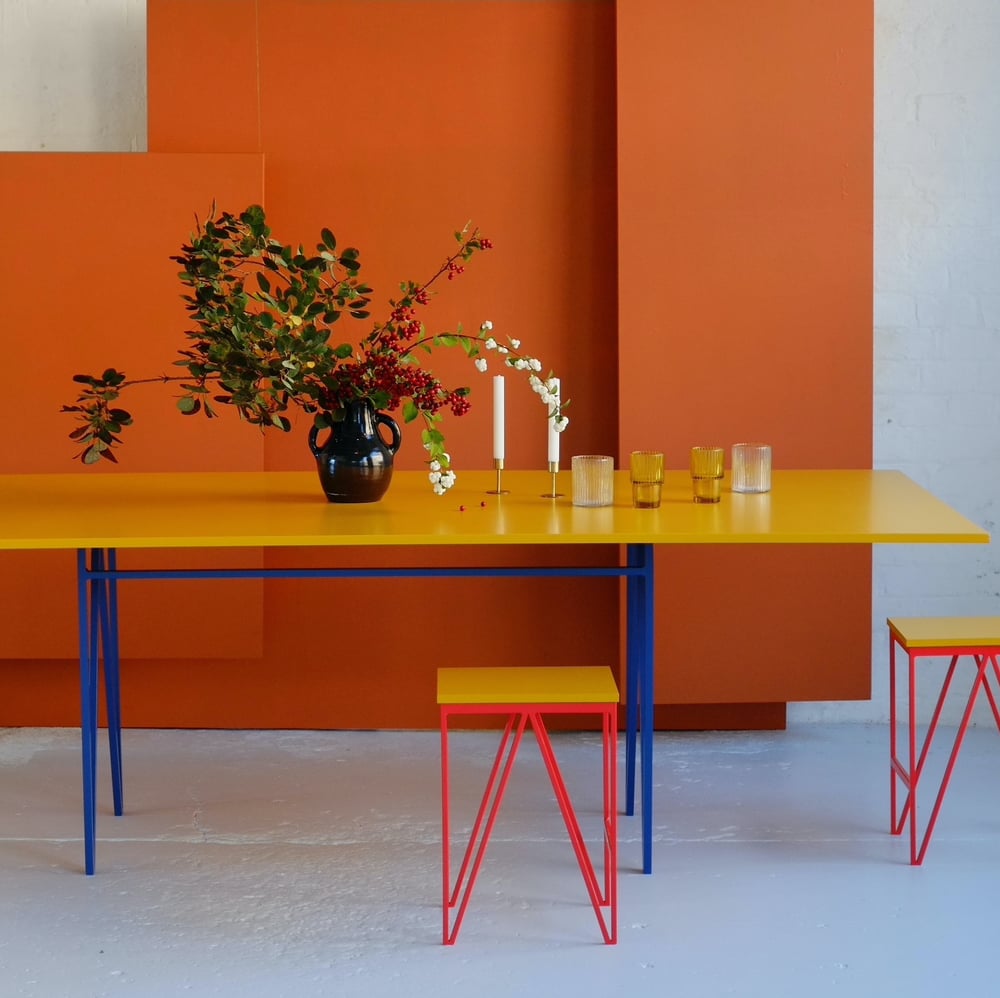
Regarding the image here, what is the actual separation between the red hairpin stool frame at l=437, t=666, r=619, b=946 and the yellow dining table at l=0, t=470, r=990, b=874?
0.28m

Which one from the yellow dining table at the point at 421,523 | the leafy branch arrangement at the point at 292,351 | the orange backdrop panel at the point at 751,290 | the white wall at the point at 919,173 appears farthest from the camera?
the white wall at the point at 919,173

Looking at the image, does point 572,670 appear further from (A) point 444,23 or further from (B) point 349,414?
(A) point 444,23

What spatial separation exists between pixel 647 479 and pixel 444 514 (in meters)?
0.53

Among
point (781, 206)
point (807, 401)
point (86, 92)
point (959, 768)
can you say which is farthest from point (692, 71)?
point (959, 768)

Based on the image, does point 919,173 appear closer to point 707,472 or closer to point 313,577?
point 707,472

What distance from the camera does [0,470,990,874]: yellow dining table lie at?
127 inches

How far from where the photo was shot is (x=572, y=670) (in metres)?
3.40

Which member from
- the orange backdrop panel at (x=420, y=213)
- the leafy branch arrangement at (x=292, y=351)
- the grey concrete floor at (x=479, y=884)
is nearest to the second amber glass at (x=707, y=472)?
the leafy branch arrangement at (x=292, y=351)

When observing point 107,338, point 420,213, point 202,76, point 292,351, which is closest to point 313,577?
point 292,351

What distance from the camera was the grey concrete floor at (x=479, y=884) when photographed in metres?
3.14

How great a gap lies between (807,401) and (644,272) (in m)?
0.70

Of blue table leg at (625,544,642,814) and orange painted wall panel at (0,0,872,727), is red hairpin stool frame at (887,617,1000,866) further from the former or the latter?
orange painted wall panel at (0,0,872,727)

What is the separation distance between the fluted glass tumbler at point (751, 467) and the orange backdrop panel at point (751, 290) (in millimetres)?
898

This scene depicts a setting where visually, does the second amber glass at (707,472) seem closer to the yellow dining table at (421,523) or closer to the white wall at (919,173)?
the yellow dining table at (421,523)
